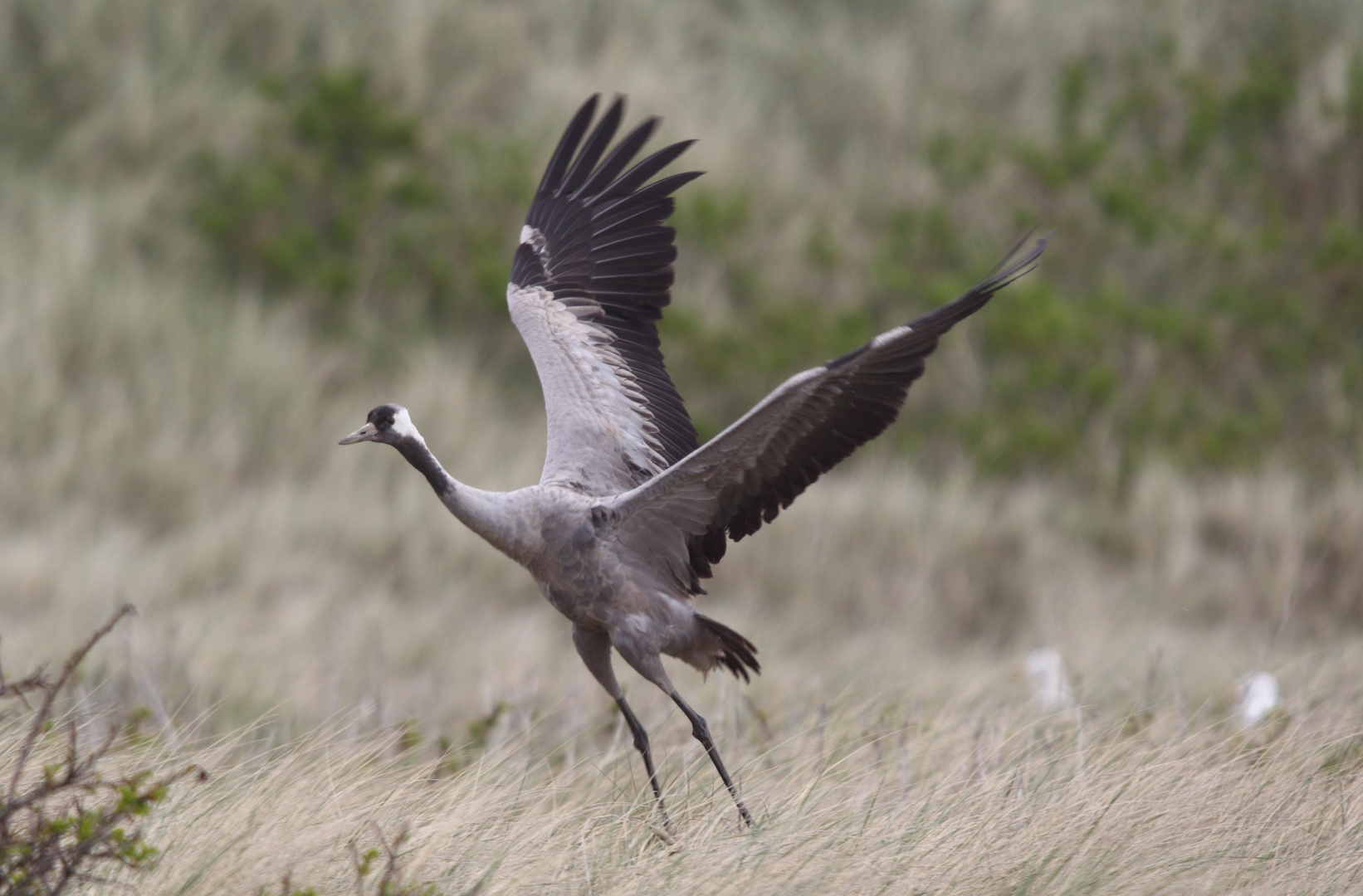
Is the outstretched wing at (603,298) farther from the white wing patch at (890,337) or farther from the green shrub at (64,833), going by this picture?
the green shrub at (64,833)

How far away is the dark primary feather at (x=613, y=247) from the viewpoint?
5078 mm

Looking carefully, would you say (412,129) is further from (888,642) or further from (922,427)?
(888,642)

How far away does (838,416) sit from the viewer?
393 cm

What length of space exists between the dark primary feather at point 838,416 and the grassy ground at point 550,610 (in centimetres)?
78

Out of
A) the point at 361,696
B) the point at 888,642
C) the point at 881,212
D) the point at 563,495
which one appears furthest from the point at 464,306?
the point at 563,495

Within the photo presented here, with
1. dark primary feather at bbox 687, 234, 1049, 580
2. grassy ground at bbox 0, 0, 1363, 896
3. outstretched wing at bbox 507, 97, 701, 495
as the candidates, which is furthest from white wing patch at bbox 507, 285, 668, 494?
grassy ground at bbox 0, 0, 1363, 896

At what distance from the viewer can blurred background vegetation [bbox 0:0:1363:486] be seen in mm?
10883

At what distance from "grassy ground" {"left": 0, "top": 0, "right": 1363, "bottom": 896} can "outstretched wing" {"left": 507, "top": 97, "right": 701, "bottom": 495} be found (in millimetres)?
1014

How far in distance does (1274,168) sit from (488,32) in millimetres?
6670

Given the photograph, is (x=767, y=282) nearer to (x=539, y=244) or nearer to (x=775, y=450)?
(x=539, y=244)

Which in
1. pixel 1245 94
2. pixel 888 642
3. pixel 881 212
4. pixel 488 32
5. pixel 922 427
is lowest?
pixel 888 642

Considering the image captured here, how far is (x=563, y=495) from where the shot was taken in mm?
4246

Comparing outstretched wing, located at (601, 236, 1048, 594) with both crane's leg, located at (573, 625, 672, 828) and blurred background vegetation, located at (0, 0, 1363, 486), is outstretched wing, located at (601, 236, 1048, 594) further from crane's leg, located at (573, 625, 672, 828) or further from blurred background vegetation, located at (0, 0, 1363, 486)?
blurred background vegetation, located at (0, 0, 1363, 486)

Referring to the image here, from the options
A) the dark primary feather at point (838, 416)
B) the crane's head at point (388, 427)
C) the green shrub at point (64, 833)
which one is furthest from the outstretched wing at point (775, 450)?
the green shrub at point (64, 833)
